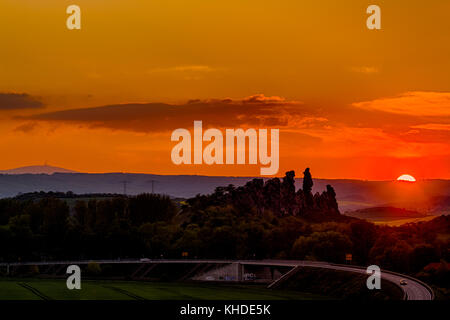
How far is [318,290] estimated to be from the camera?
198 meters

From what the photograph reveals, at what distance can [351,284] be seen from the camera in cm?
18862
